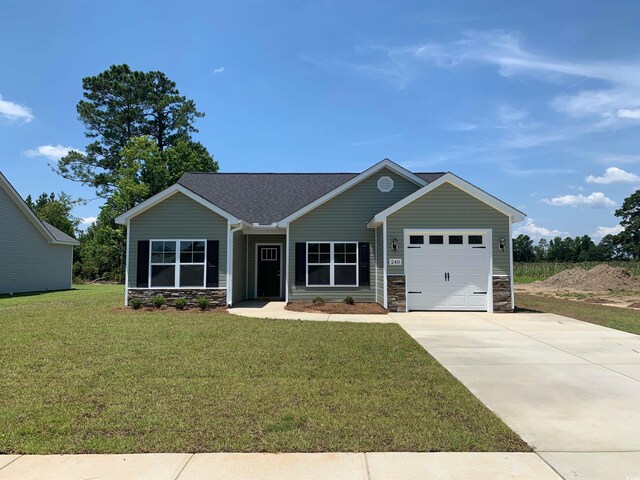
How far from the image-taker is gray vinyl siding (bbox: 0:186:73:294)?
21188 millimetres

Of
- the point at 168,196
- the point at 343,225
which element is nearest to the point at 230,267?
the point at 168,196

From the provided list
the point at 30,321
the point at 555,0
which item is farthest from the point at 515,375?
the point at 30,321

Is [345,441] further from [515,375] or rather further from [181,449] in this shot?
[515,375]

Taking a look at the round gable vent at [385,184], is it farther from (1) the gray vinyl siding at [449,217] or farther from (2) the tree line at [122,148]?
(2) the tree line at [122,148]

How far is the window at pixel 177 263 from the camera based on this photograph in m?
14.3

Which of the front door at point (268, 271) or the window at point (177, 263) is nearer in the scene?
the window at point (177, 263)

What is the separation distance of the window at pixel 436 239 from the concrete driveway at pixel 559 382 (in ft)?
11.3

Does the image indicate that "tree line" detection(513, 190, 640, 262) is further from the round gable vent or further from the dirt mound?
the round gable vent

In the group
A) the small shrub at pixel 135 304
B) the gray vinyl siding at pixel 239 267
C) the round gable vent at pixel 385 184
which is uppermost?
the round gable vent at pixel 385 184

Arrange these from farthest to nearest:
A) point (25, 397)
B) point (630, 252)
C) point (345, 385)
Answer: point (630, 252) < point (345, 385) < point (25, 397)

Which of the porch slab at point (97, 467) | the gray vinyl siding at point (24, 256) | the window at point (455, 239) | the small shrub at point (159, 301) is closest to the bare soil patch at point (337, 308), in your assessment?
the window at point (455, 239)

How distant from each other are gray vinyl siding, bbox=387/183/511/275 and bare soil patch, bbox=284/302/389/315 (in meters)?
1.32

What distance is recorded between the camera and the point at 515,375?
6031 millimetres

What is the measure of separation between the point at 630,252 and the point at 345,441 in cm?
8570
